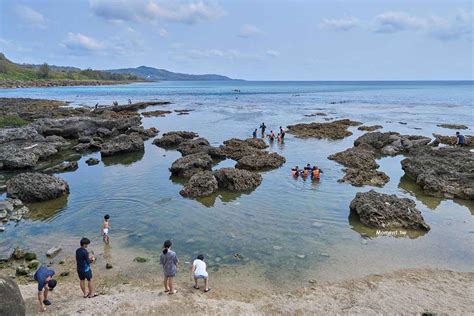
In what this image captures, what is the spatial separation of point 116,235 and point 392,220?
1466 centimetres

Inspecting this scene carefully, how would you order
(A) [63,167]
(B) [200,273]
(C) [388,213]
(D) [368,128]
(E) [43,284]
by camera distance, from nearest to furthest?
(E) [43,284]
(B) [200,273]
(C) [388,213]
(A) [63,167]
(D) [368,128]

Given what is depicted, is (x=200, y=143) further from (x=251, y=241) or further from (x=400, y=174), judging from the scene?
(x=251, y=241)

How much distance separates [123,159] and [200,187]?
1447 cm

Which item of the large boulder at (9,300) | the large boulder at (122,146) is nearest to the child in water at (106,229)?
the large boulder at (9,300)

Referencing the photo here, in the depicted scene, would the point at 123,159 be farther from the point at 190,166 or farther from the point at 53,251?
the point at 53,251

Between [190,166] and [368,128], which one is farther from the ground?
[368,128]

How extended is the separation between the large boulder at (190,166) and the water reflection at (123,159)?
6.73 m

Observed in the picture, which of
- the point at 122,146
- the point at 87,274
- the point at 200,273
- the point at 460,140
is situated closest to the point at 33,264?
the point at 87,274

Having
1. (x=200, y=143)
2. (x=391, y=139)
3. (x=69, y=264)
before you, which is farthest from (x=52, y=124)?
(x=391, y=139)

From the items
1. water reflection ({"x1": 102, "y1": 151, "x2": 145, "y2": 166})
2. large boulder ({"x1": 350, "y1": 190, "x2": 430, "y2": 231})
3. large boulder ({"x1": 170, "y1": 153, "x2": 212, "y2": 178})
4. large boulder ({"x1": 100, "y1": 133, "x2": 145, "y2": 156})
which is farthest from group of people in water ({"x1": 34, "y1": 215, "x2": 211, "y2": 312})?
large boulder ({"x1": 100, "y1": 133, "x2": 145, "y2": 156})

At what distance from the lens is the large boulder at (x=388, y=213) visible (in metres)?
20.1

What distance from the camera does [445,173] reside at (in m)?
27.3

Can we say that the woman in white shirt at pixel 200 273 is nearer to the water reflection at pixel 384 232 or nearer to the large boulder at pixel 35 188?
the water reflection at pixel 384 232

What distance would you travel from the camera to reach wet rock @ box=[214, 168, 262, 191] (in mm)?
26859
